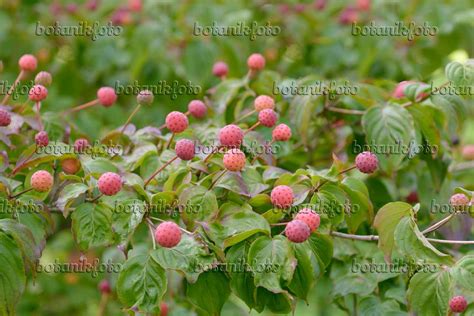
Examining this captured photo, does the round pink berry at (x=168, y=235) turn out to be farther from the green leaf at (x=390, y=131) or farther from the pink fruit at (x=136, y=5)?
the pink fruit at (x=136, y=5)

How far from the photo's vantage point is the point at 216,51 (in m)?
2.73

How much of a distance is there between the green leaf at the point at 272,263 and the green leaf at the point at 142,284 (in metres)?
0.16

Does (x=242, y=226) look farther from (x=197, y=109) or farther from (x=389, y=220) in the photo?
(x=197, y=109)

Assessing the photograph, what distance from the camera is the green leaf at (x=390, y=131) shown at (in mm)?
1762

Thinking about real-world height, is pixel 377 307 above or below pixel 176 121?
below

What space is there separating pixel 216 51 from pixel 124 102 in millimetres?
545

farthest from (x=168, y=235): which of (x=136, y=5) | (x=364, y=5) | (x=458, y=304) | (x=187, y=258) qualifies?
(x=364, y=5)

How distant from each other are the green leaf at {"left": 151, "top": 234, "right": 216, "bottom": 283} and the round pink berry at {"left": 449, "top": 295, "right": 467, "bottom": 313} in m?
0.42

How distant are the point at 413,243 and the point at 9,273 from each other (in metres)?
0.72

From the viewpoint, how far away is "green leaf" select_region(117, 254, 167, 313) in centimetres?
139

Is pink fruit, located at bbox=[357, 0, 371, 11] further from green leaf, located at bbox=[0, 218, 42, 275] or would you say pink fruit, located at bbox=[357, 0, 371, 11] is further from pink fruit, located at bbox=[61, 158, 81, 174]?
green leaf, located at bbox=[0, 218, 42, 275]

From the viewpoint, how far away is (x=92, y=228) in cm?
146

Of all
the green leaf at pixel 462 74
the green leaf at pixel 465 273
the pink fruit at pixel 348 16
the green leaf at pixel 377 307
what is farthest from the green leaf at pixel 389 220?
the pink fruit at pixel 348 16

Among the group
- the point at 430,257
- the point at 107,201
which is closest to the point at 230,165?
the point at 107,201
